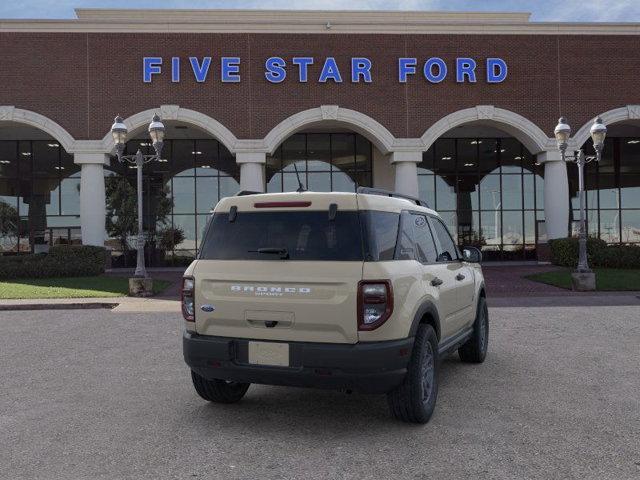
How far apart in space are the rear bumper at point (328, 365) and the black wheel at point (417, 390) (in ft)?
0.67

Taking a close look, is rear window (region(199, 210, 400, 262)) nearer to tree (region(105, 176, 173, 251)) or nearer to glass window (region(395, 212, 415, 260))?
glass window (region(395, 212, 415, 260))

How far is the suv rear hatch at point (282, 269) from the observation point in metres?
4.26

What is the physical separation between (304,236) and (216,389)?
177 cm

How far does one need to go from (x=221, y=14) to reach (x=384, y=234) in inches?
1033

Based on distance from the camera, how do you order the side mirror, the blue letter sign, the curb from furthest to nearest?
the blue letter sign
the curb
the side mirror

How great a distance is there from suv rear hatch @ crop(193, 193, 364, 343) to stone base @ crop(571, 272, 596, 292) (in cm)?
1361

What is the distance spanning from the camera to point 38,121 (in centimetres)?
2194

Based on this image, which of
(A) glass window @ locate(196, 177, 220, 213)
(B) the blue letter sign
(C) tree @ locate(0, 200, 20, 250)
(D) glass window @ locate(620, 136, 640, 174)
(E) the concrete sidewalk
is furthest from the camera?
(D) glass window @ locate(620, 136, 640, 174)

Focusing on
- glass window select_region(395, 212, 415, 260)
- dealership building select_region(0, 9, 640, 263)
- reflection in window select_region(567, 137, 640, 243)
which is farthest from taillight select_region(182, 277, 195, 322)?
reflection in window select_region(567, 137, 640, 243)

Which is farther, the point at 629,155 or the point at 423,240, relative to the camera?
the point at 629,155

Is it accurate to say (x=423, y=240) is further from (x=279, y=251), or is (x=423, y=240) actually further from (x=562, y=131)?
(x=562, y=131)

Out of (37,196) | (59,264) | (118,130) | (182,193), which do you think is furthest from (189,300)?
(37,196)

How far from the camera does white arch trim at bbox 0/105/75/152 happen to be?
71.7 feet

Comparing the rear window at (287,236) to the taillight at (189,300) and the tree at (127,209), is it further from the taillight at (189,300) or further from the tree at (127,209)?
the tree at (127,209)
